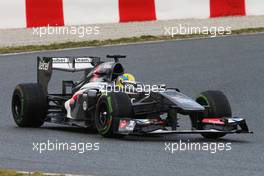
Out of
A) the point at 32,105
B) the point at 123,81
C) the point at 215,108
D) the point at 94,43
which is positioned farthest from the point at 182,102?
the point at 94,43

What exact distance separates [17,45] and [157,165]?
9.30 metres

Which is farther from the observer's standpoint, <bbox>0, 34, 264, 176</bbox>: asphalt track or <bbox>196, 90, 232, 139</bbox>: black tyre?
<bbox>196, 90, 232, 139</bbox>: black tyre

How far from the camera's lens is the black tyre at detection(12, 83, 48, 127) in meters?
11.5

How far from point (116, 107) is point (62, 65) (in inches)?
84.9

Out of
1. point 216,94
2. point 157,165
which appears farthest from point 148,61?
point 157,165

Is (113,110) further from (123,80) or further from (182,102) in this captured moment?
(123,80)

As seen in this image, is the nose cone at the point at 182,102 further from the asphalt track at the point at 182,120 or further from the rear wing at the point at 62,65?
the rear wing at the point at 62,65

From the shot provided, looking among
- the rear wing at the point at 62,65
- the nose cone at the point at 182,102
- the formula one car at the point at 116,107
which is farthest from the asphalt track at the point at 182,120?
the rear wing at the point at 62,65

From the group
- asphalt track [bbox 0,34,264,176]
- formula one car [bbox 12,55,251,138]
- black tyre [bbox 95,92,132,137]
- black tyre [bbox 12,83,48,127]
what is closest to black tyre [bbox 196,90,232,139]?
formula one car [bbox 12,55,251,138]

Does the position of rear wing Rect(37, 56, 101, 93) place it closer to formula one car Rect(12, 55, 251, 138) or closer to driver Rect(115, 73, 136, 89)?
formula one car Rect(12, 55, 251, 138)

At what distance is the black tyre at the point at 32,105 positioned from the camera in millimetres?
11453

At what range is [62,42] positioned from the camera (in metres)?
17.7

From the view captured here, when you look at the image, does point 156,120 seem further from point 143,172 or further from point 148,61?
point 148,61

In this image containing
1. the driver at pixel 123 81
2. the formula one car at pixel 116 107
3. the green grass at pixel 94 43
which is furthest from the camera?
the green grass at pixel 94 43
